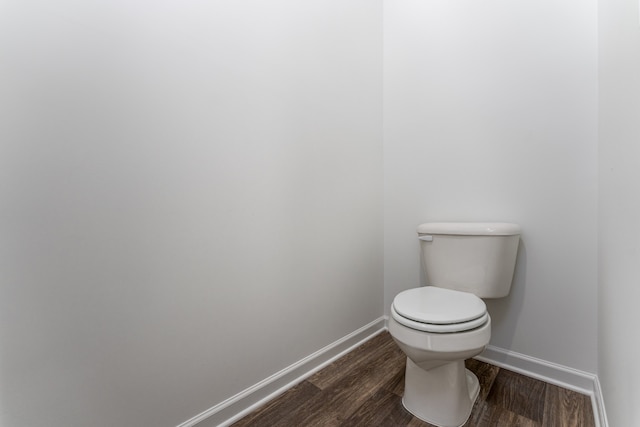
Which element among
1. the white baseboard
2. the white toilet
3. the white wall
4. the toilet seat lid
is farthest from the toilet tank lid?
the white baseboard

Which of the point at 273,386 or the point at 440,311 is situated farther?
the point at 273,386

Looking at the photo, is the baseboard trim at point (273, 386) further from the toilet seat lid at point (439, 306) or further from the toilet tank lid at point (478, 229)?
the toilet tank lid at point (478, 229)

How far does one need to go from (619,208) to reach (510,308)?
2.62ft

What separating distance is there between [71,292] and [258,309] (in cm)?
65

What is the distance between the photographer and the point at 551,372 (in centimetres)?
145

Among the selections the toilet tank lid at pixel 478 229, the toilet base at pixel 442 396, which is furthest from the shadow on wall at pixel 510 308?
the toilet base at pixel 442 396

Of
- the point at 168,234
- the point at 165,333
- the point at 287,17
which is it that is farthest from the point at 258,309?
the point at 287,17

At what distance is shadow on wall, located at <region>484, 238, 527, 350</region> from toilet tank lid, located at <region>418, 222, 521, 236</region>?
0.14m

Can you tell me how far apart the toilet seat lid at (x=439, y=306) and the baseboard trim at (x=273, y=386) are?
1.87 feet

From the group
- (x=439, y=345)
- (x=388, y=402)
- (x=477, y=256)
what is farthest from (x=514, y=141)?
(x=388, y=402)

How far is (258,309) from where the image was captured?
1331 millimetres

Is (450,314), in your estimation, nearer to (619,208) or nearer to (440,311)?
(440,311)

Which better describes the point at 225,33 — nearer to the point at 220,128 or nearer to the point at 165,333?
the point at 220,128

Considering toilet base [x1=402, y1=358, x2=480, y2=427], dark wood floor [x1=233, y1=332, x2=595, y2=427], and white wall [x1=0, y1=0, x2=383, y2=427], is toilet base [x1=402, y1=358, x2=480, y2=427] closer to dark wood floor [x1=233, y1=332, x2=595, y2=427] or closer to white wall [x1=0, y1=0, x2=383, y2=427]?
dark wood floor [x1=233, y1=332, x2=595, y2=427]
